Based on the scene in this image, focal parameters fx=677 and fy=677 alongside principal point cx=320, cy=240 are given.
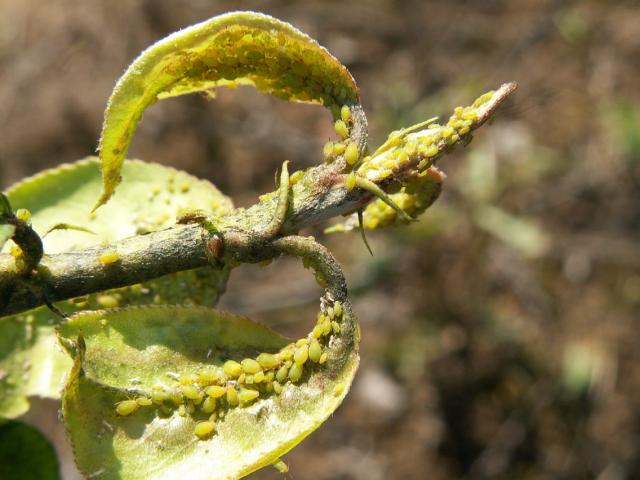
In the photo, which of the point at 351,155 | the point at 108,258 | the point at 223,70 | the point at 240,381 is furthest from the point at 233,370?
the point at 223,70

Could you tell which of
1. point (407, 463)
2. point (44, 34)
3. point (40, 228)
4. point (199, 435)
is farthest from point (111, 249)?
point (44, 34)

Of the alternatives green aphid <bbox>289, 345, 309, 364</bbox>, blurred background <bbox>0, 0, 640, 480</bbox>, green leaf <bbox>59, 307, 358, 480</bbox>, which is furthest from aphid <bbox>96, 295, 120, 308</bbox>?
blurred background <bbox>0, 0, 640, 480</bbox>

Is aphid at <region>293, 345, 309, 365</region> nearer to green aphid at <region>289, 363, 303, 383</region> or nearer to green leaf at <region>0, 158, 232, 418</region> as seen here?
green aphid at <region>289, 363, 303, 383</region>

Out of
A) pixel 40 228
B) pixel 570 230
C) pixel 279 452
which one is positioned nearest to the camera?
pixel 279 452

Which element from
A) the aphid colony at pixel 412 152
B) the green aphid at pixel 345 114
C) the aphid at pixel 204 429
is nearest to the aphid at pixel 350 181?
the aphid colony at pixel 412 152

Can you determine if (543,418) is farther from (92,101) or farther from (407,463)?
(92,101)
